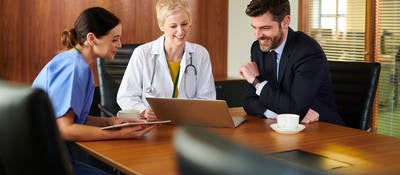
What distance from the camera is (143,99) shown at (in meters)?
2.81

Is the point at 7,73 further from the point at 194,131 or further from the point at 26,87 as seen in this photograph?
the point at 194,131

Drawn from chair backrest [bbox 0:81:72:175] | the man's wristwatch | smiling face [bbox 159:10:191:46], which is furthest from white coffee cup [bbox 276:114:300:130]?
chair backrest [bbox 0:81:72:175]

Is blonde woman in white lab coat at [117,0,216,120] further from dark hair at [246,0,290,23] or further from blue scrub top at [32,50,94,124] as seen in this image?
blue scrub top at [32,50,94,124]

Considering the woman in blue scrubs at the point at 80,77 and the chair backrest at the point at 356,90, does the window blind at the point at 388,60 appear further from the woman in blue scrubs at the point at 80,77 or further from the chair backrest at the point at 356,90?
the woman in blue scrubs at the point at 80,77

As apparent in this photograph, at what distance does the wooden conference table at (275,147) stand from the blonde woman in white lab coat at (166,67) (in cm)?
56

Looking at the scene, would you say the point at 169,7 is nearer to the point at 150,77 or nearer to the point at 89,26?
the point at 150,77

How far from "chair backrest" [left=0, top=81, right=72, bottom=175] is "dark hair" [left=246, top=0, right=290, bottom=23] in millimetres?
1671

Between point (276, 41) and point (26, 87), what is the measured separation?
1.74m

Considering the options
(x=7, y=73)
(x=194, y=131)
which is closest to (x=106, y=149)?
(x=194, y=131)

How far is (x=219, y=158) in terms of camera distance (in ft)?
1.87

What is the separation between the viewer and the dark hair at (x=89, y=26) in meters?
2.18

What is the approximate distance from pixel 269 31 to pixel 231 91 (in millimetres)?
2417

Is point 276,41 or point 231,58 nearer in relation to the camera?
point 276,41

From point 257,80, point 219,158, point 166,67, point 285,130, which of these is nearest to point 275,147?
point 285,130
